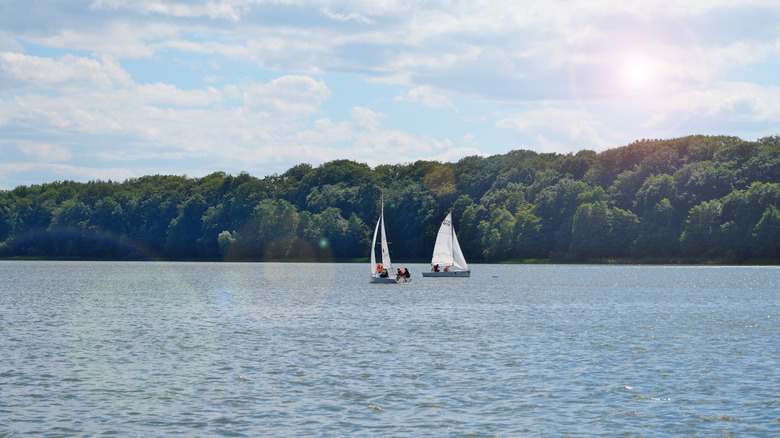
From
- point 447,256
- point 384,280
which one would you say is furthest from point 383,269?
point 447,256

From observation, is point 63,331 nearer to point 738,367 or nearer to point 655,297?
point 738,367

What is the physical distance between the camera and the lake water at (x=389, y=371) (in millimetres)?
25797

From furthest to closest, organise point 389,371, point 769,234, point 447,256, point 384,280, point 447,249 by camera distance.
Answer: point 769,234
point 447,256
point 447,249
point 384,280
point 389,371

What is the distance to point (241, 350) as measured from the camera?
4228 centimetres

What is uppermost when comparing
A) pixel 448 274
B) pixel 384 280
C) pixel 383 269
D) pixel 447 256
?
pixel 447 256

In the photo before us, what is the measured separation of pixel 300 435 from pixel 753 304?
6311 cm

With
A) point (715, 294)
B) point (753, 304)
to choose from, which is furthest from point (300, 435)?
point (715, 294)

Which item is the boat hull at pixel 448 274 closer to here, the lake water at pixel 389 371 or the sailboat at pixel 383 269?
the sailboat at pixel 383 269

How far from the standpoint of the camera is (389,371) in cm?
3550

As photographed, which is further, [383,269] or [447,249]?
[447,249]

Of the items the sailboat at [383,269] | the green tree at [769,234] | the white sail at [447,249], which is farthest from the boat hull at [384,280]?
the green tree at [769,234]

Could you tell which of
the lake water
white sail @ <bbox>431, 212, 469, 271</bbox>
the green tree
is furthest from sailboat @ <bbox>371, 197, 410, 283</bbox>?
the green tree

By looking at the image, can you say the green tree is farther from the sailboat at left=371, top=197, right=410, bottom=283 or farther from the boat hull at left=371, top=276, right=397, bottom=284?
the boat hull at left=371, top=276, right=397, bottom=284

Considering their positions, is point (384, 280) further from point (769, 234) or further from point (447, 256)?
point (769, 234)
